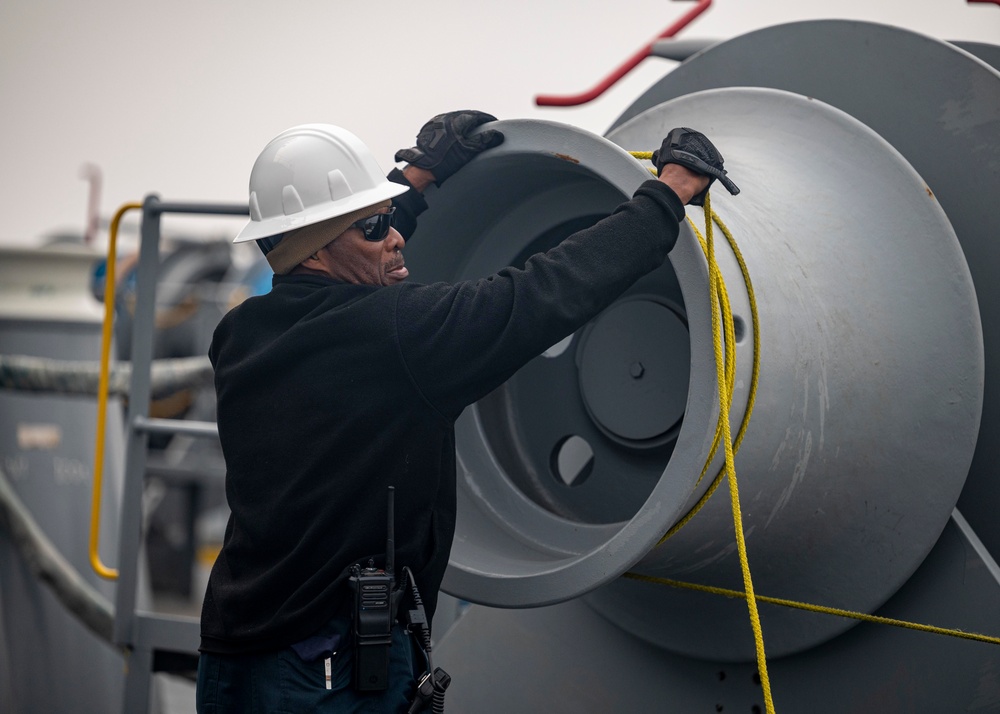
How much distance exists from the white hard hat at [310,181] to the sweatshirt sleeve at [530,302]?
28 cm

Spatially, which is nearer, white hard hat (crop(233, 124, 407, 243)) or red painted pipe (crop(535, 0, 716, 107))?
white hard hat (crop(233, 124, 407, 243))

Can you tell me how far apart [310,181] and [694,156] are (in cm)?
67

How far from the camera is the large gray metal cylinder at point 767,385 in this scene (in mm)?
2010

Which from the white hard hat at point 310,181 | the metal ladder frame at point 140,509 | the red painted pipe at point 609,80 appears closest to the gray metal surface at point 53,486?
the metal ladder frame at point 140,509

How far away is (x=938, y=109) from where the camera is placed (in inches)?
91.1

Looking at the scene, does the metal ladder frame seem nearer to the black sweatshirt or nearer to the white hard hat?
the white hard hat

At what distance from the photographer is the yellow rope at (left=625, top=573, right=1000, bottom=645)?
2.04 m

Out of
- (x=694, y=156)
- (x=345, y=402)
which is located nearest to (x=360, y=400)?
(x=345, y=402)

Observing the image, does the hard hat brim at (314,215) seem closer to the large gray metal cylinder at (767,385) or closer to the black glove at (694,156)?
the large gray metal cylinder at (767,385)

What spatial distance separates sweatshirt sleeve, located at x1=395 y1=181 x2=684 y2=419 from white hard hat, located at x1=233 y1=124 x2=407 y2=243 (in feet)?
0.90

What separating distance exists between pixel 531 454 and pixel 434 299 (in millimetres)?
872

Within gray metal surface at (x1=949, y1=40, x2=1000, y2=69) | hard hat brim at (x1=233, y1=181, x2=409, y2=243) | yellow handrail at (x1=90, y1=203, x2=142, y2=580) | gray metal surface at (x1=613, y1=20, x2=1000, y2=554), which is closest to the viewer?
hard hat brim at (x1=233, y1=181, x2=409, y2=243)

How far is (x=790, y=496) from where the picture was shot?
6.92 ft

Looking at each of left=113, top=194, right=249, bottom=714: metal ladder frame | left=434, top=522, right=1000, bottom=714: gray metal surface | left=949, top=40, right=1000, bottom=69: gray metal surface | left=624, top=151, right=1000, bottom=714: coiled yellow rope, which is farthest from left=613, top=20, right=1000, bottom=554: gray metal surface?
left=113, top=194, right=249, bottom=714: metal ladder frame
